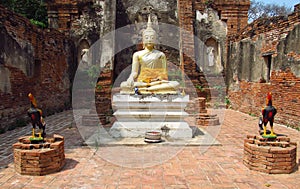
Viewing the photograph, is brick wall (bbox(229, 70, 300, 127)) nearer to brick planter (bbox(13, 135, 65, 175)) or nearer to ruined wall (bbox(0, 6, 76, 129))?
brick planter (bbox(13, 135, 65, 175))

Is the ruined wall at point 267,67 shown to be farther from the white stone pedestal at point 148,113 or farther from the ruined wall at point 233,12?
the white stone pedestal at point 148,113

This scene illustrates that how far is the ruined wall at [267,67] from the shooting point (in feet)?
22.7

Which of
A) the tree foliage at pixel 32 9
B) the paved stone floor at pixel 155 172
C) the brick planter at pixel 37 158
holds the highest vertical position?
the tree foliage at pixel 32 9

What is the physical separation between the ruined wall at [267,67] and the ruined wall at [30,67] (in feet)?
22.4

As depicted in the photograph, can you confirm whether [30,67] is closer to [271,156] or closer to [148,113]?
[148,113]

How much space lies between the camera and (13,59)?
6.86 metres

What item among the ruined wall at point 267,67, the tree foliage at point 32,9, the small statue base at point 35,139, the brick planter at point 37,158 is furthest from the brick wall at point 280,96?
the tree foliage at point 32,9

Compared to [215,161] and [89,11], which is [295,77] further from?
[89,11]

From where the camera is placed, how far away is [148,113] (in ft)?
18.1

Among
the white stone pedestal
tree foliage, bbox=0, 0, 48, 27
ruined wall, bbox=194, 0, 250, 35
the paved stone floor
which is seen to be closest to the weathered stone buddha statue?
the white stone pedestal

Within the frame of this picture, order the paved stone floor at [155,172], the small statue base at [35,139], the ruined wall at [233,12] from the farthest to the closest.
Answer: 1. the ruined wall at [233,12]
2. the small statue base at [35,139]
3. the paved stone floor at [155,172]

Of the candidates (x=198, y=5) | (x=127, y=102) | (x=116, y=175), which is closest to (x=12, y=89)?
(x=127, y=102)

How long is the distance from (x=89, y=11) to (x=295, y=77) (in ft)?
28.8

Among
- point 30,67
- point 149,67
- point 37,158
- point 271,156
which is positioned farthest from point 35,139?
point 30,67
